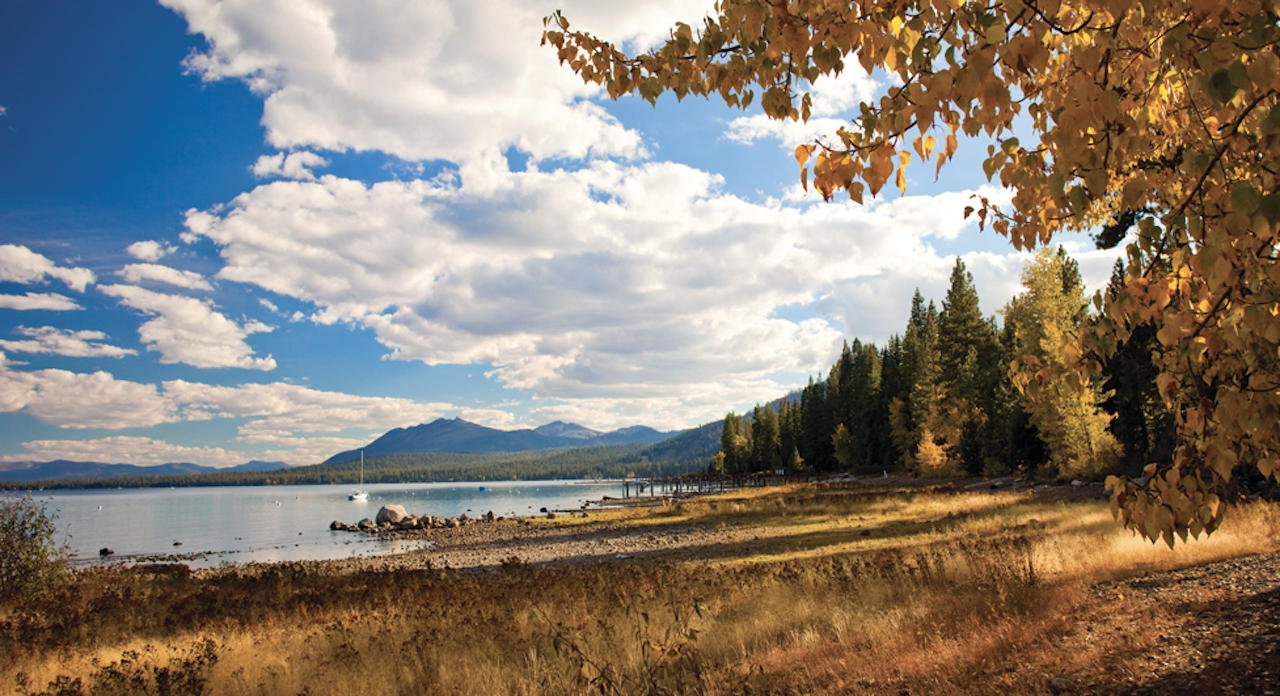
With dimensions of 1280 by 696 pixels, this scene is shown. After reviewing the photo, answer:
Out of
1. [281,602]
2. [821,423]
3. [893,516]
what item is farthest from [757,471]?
[281,602]

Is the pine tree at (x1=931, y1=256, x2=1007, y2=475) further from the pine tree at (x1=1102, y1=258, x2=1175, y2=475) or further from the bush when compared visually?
the bush

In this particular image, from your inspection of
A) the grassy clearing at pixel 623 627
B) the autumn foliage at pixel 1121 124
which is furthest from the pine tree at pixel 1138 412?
the autumn foliage at pixel 1121 124

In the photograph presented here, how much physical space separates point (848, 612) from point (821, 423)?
8864cm

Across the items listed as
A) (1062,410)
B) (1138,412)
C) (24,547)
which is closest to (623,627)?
(24,547)

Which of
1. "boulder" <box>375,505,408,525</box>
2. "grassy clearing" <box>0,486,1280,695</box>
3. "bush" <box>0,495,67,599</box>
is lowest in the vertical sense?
"boulder" <box>375,505,408,525</box>

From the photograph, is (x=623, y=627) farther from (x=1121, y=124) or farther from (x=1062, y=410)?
(x=1062, y=410)

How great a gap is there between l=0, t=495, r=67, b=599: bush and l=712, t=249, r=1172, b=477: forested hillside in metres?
20.6

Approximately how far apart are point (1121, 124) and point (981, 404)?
56732 mm

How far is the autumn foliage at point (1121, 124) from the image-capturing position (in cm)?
171

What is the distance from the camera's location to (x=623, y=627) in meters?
9.57

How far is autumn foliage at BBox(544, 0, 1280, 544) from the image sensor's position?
67.2 inches

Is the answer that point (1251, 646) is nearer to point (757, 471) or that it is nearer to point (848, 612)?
point (848, 612)

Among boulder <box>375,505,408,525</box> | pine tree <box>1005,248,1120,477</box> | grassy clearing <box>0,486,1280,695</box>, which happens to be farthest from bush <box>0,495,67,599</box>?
boulder <box>375,505,408,525</box>

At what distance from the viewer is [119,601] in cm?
1512
